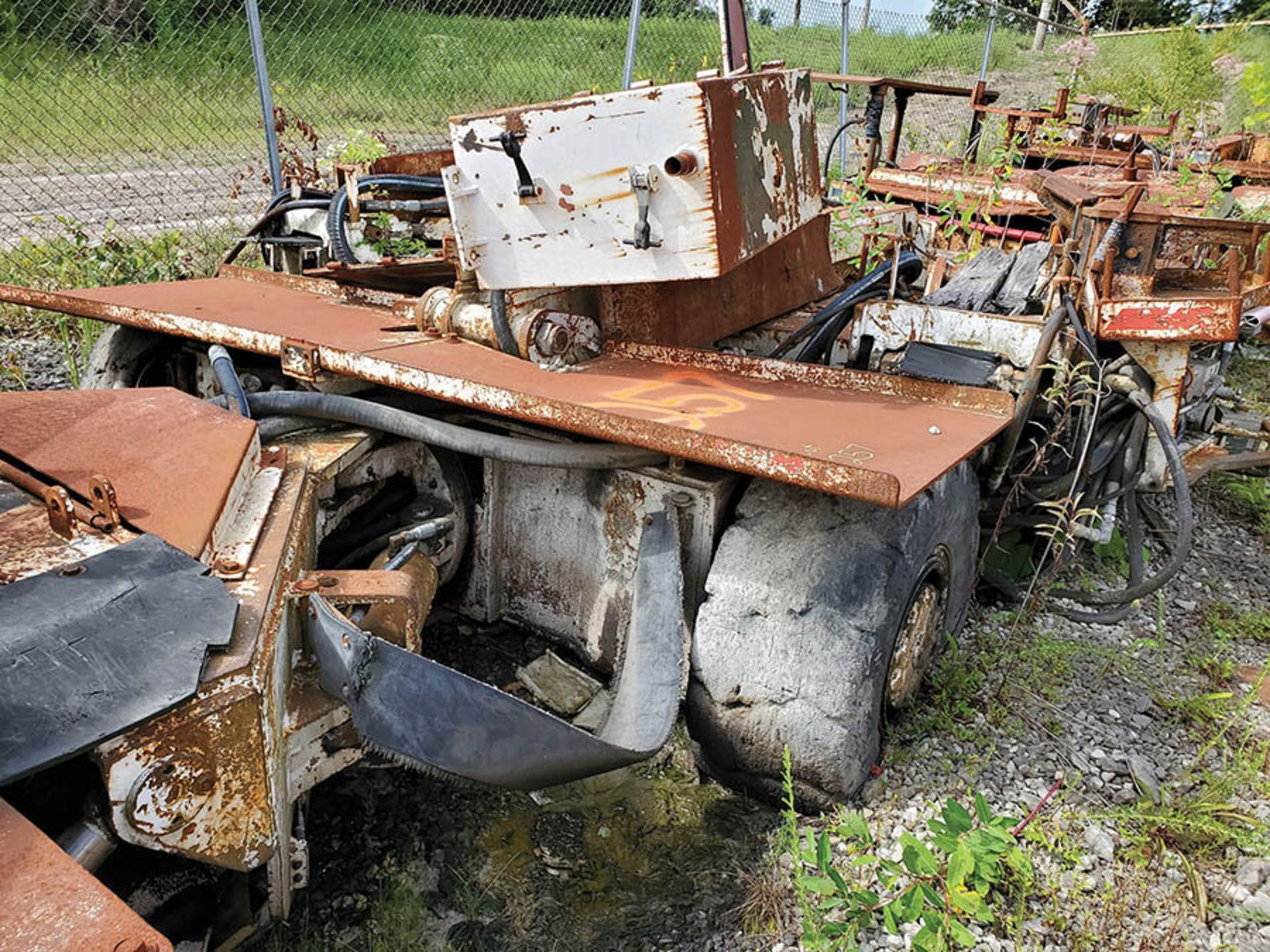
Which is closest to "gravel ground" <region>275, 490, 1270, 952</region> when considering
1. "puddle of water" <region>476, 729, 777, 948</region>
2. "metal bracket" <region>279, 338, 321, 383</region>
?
"puddle of water" <region>476, 729, 777, 948</region>

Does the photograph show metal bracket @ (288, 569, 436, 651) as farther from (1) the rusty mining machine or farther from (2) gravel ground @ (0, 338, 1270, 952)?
(2) gravel ground @ (0, 338, 1270, 952)

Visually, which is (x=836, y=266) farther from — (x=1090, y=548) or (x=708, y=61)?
(x=708, y=61)

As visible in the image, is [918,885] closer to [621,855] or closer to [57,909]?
[621,855]

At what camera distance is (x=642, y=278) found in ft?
7.44

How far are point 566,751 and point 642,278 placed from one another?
3.63 feet

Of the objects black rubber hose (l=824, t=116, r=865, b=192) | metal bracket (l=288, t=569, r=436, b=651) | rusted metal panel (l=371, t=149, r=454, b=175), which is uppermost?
rusted metal panel (l=371, t=149, r=454, b=175)

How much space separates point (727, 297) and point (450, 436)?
1.05 meters

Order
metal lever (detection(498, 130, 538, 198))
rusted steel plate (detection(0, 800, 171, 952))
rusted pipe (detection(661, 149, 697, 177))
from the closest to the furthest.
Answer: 1. rusted steel plate (detection(0, 800, 171, 952))
2. rusted pipe (detection(661, 149, 697, 177))
3. metal lever (detection(498, 130, 538, 198))

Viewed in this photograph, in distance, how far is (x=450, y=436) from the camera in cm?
232

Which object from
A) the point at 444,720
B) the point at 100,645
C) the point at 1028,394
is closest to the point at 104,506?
the point at 100,645

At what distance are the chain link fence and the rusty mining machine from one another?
2724mm

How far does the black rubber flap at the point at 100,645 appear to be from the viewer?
3.92 ft

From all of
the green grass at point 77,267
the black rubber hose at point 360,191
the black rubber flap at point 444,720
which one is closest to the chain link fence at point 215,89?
the green grass at point 77,267

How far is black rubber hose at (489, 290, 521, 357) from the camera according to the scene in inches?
97.0
